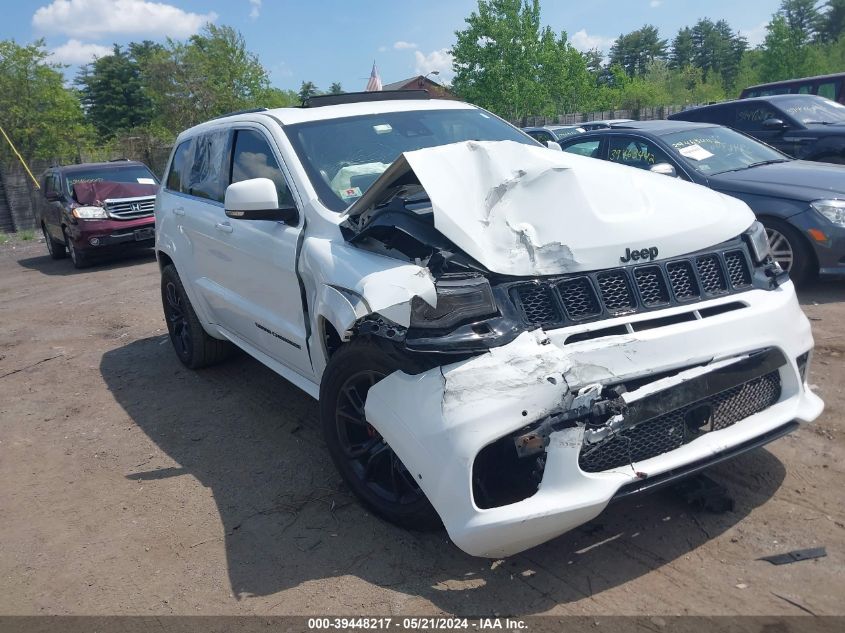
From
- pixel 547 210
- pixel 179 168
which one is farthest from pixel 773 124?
pixel 547 210

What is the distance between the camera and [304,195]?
145 inches

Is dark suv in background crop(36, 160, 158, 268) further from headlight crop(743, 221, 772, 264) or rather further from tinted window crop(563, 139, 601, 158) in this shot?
headlight crop(743, 221, 772, 264)

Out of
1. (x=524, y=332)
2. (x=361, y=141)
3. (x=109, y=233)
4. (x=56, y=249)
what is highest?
(x=361, y=141)

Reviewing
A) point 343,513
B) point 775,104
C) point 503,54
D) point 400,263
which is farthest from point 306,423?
point 503,54

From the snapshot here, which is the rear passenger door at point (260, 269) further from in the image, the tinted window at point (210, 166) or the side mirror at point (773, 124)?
the side mirror at point (773, 124)

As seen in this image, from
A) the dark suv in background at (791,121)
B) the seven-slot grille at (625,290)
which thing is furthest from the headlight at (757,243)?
the dark suv in background at (791,121)

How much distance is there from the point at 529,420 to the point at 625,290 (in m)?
0.74

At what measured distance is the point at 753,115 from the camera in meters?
10.4

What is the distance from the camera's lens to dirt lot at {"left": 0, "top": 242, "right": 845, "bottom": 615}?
8.82 feet

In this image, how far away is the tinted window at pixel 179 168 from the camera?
18.3ft

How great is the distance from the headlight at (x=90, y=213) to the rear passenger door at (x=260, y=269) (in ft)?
29.0

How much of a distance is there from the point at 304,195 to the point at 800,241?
476 centimetres

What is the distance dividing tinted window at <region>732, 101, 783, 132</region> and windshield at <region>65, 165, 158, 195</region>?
1051cm

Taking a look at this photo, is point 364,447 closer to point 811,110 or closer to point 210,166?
point 210,166
